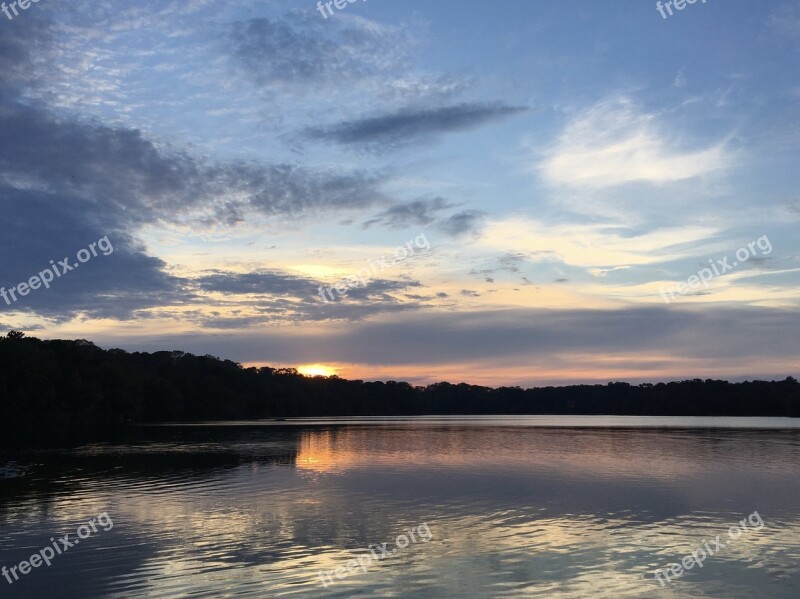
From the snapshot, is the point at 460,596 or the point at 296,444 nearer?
the point at 460,596

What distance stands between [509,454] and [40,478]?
34.6 m

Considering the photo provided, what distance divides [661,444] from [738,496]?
38308 millimetres

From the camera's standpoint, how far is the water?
17.6m

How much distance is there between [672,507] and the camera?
97.1ft

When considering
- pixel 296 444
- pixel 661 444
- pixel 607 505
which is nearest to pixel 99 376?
pixel 296 444

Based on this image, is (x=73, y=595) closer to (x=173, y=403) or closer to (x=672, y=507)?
(x=672, y=507)

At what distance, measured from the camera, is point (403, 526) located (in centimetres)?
2517

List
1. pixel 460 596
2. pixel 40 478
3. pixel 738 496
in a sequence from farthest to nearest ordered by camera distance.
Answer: pixel 40 478
pixel 738 496
pixel 460 596

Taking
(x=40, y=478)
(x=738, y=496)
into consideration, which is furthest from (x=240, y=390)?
(x=738, y=496)

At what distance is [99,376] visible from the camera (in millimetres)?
95875

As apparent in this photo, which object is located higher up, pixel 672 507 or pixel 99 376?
pixel 99 376

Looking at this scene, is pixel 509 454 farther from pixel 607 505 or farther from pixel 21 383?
pixel 21 383

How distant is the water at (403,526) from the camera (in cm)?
1758

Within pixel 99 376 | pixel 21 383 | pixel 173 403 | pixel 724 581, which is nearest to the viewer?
pixel 724 581
